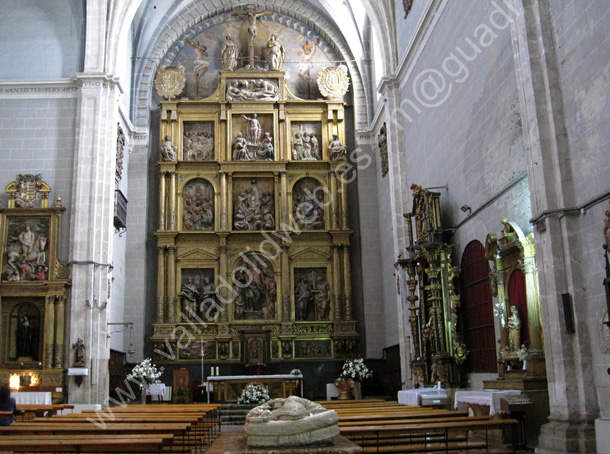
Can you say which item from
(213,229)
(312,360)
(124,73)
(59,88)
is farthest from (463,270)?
(124,73)

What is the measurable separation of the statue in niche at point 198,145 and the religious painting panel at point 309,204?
310cm

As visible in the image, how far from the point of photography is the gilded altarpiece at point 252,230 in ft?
69.3

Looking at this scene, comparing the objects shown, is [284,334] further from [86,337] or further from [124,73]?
[124,73]

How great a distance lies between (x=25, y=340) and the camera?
1703cm

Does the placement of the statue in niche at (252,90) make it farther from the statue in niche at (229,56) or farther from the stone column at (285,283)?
the stone column at (285,283)

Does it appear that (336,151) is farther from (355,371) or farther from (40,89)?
(40,89)

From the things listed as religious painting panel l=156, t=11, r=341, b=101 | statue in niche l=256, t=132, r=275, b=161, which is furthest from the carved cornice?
statue in niche l=256, t=132, r=275, b=161

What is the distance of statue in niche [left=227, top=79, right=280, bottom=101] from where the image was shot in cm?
2292

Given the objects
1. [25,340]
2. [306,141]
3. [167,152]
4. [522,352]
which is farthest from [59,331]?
[522,352]

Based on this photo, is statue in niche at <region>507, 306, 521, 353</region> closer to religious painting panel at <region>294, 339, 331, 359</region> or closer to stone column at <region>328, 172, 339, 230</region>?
religious painting panel at <region>294, 339, 331, 359</region>

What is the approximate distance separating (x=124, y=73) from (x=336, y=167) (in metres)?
7.39

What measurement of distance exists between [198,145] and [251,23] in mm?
4718

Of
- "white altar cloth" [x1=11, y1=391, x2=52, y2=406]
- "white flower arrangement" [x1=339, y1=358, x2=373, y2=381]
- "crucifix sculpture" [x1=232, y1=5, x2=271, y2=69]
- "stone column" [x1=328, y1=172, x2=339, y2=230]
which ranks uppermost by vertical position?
"crucifix sculpture" [x1=232, y1=5, x2=271, y2=69]

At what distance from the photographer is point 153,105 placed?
23.2 meters
